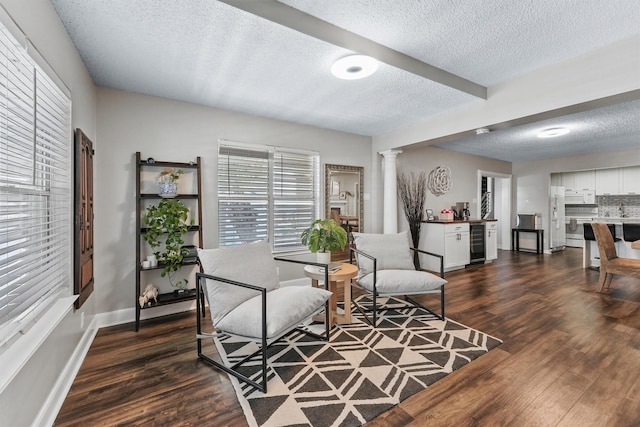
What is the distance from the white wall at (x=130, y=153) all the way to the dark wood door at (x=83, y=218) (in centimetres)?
30

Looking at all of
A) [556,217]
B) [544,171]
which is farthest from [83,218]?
[556,217]

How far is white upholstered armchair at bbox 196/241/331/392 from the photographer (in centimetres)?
192

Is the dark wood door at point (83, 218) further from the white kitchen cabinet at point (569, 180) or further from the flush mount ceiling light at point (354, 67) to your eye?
the white kitchen cabinet at point (569, 180)

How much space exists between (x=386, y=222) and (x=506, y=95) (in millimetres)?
2385

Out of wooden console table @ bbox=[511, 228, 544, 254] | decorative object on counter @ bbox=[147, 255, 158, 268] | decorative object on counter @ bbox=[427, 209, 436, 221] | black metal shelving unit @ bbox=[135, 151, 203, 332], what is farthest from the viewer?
wooden console table @ bbox=[511, 228, 544, 254]

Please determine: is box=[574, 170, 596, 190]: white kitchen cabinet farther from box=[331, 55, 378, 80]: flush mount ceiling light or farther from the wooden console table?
box=[331, 55, 378, 80]: flush mount ceiling light

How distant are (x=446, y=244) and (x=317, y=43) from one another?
4.19m

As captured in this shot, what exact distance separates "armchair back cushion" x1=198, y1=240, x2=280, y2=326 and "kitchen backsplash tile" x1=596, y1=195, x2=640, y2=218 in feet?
29.8

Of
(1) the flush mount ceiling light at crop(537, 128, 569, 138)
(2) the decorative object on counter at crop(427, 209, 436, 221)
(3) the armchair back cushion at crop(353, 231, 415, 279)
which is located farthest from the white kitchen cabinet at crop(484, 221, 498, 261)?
(3) the armchair back cushion at crop(353, 231, 415, 279)

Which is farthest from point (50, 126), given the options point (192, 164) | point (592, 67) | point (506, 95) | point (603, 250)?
point (603, 250)

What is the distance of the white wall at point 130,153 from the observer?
9.48 feet

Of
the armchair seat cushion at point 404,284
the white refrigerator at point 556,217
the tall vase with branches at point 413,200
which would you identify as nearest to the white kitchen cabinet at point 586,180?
the white refrigerator at point 556,217

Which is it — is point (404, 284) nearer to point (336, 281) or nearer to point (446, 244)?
point (336, 281)

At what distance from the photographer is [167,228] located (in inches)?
114
